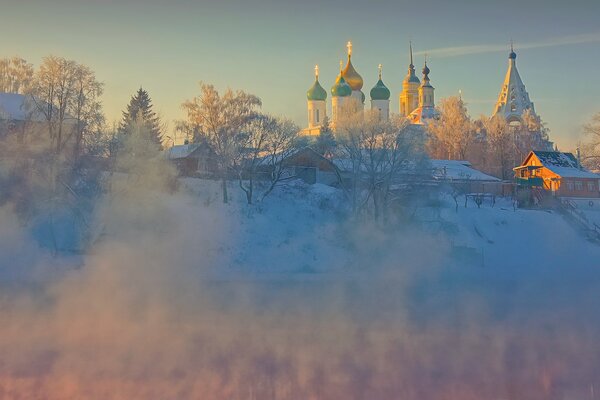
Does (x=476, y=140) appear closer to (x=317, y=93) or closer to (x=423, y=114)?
(x=423, y=114)

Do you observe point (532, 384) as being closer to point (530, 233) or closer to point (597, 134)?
point (530, 233)

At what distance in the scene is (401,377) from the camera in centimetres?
1355

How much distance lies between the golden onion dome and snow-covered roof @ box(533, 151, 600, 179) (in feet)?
87.6

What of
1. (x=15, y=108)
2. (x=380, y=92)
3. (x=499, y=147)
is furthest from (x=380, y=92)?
(x=15, y=108)

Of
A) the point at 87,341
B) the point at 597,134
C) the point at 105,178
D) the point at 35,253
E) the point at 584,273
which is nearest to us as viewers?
the point at 87,341

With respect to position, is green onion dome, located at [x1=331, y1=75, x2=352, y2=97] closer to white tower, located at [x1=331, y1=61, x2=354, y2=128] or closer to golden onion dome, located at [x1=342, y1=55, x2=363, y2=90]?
white tower, located at [x1=331, y1=61, x2=354, y2=128]

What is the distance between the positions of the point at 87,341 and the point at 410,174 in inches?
895

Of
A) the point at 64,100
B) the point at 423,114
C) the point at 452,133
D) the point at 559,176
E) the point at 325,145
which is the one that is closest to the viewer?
the point at 64,100

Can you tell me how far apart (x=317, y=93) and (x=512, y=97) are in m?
19.9

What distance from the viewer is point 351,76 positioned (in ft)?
229

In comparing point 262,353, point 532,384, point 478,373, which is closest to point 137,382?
point 262,353

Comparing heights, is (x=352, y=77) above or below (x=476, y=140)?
above

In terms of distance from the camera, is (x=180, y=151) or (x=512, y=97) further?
(x=512, y=97)

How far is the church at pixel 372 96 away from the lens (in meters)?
67.9
